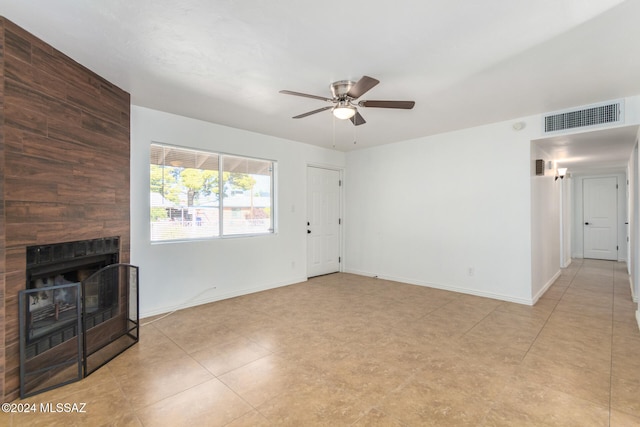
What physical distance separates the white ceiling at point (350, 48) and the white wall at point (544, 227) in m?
1.29

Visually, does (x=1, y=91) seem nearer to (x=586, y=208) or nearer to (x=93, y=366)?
(x=93, y=366)

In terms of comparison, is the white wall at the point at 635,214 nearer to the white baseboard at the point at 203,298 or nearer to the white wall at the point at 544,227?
the white wall at the point at 544,227

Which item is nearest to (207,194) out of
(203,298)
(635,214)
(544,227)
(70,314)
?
(203,298)

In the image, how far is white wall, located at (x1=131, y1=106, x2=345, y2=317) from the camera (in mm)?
3539

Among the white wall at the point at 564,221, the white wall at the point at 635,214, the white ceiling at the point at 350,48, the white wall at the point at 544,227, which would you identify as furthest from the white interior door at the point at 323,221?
the white wall at the point at 564,221

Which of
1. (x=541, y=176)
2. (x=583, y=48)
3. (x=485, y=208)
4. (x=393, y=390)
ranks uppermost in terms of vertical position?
(x=583, y=48)

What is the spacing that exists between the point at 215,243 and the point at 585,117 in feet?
16.2

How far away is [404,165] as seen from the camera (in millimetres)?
5305

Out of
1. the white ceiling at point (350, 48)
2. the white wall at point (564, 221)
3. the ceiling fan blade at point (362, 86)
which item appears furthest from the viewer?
the white wall at point (564, 221)

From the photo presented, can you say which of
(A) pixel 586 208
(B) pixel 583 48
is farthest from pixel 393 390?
(A) pixel 586 208

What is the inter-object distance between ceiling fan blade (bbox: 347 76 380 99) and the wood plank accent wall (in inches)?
93.1

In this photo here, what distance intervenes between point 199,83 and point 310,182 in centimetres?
299

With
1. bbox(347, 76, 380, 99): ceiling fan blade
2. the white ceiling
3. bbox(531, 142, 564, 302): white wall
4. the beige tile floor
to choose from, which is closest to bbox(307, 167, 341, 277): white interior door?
the beige tile floor

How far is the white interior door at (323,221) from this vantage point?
5664mm
